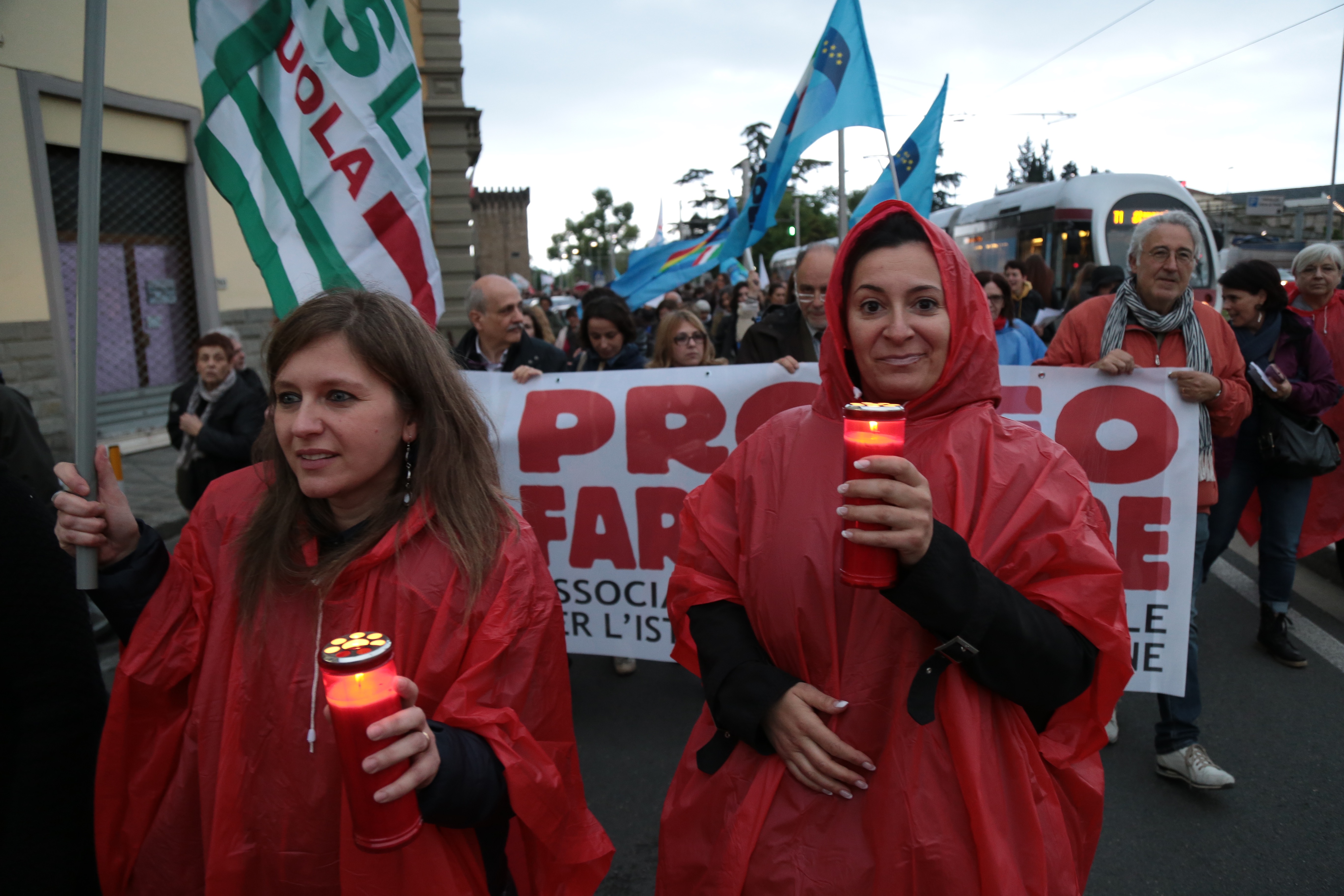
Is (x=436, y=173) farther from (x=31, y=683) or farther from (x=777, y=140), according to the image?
(x=31, y=683)

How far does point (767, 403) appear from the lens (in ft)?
13.0

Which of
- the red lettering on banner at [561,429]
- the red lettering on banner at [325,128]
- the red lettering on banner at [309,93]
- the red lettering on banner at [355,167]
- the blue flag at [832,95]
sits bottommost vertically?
the red lettering on banner at [561,429]

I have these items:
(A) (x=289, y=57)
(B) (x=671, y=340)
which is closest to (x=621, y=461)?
(B) (x=671, y=340)

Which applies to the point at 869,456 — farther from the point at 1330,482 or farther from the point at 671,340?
the point at 1330,482

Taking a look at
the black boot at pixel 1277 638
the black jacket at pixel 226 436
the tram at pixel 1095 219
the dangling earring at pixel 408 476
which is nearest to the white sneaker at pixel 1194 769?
the black boot at pixel 1277 638

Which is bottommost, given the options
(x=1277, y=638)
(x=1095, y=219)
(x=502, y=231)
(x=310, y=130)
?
(x=1277, y=638)

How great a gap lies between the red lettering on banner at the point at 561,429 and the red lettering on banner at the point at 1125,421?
1959 mm

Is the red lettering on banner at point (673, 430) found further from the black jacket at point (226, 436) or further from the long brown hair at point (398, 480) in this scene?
the black jacket at point (226, 436)

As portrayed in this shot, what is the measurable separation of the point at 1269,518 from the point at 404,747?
15.2ft

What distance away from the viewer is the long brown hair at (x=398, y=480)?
5.57 ft

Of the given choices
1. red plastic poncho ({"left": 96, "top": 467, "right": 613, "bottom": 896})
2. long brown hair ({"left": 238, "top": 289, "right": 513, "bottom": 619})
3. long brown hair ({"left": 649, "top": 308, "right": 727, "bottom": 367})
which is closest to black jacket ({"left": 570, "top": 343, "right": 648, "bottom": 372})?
long brown hair ({"left": 649, "top": 308, "right": 727, "bottom": 367})

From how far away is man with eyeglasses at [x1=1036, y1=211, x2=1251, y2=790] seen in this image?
11.0ft

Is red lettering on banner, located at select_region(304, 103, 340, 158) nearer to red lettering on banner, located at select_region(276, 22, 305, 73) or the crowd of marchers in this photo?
red lettering on banner, located at select_region(276, 22, 305, 73)

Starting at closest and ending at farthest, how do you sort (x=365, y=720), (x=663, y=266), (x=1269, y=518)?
(x=365, y=720) → (x=1269, y=518) → (x=663, y=266)
